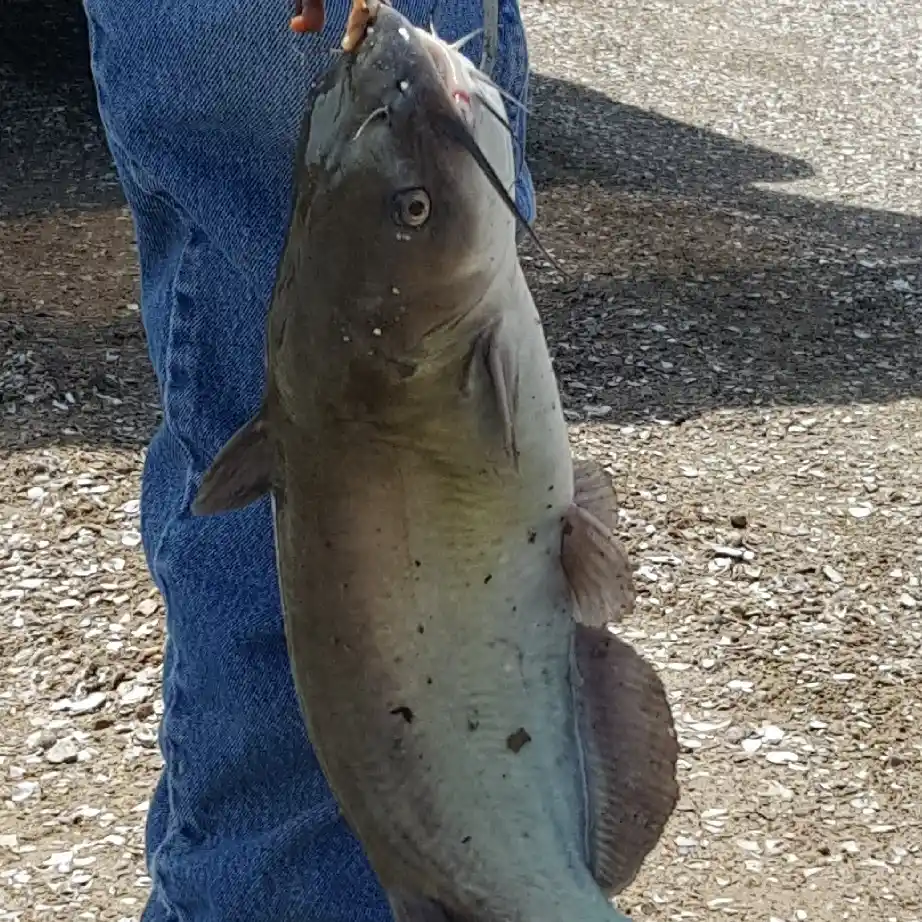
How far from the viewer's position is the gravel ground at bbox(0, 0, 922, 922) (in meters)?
3.13

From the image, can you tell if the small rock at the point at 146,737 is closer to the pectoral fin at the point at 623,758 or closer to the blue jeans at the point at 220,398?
the blue jeans at the point at 220,398

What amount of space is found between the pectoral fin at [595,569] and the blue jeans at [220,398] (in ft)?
1.79

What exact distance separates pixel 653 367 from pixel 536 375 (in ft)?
12.0

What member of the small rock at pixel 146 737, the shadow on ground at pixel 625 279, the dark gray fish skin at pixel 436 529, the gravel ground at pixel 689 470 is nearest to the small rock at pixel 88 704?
the gravel ground at pixel 689 470

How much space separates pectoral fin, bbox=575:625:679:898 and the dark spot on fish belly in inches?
3.0

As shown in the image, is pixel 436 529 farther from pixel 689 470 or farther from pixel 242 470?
pixel 689 470

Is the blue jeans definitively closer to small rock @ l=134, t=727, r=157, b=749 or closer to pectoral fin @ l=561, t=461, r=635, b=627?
pectoral fin @ l=561, t=461, r=635, b=627

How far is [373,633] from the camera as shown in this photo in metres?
1.50

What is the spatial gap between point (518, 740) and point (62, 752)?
2.05 meters

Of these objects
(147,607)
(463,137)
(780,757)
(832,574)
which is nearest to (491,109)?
(463,137)

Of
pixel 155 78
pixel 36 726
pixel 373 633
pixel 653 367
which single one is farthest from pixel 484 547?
pixel 653 367

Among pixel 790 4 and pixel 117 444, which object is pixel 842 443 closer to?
pixel 117 444

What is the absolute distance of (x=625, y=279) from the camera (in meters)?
5.71

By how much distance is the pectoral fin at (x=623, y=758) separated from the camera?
1.65 meters
